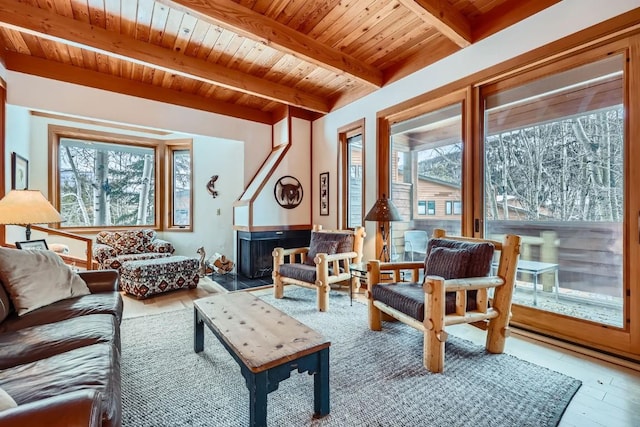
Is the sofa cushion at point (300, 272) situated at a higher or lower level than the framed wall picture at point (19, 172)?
lower

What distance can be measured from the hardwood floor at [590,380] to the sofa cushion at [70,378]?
6.71ft

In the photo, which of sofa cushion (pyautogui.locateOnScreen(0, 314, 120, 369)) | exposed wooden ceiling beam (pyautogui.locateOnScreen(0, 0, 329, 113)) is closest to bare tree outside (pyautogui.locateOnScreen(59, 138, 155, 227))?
exposed wooden ceiling beam (pyautogui.locateOnScreen(0, 0, 329, 113))

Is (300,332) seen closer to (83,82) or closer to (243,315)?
(243,315)

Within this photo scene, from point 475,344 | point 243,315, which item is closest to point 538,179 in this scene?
point 475,344

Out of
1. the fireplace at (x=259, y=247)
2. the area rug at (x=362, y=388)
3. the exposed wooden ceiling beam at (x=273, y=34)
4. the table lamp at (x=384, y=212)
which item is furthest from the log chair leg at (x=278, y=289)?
the exposed wooden ceiling beam at (x=273, y=34)

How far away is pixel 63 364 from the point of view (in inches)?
49.3

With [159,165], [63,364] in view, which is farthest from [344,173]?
[63,364]

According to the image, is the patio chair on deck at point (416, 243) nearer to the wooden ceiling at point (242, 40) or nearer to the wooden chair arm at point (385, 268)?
the wooden chair arm at point (385, 268)

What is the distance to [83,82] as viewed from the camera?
362 centimetres

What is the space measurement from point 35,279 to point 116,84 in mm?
2955

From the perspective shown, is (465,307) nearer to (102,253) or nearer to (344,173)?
(344,173)

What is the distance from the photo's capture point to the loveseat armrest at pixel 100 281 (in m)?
2.29

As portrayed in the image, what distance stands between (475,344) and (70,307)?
2875 millimetres

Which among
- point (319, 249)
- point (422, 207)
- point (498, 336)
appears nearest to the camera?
point (498, 336)
